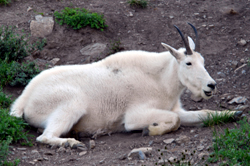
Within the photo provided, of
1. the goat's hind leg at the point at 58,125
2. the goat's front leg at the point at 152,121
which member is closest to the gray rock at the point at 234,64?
the goat's front leg at the point at 152,121

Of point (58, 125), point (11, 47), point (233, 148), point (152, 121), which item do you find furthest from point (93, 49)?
point (233, 148)

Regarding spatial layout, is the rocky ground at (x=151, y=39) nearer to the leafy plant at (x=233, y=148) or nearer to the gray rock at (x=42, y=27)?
the gray rock at (x=42, y=27)

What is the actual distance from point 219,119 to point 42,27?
641cm

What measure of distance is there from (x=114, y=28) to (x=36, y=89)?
452 centimetres

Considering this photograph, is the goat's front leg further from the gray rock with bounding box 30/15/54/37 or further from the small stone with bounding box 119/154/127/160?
the gray rock with bounding box 30/15/54/37

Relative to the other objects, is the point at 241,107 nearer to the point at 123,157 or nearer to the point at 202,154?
the point at 202,154

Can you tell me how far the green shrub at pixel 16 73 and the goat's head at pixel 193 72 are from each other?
371cm

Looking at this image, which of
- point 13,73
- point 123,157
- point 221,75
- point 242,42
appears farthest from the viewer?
point 242,42

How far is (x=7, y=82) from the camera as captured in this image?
8.04m

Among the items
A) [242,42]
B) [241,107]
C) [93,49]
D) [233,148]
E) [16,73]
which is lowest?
[93,49]

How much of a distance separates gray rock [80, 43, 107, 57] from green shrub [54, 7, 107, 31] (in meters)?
0.61

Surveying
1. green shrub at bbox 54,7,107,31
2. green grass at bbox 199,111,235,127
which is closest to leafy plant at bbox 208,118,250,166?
green grass at bbox 199,111,235,127

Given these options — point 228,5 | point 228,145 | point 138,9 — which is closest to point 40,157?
point 228,145

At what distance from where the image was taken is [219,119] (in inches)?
235
